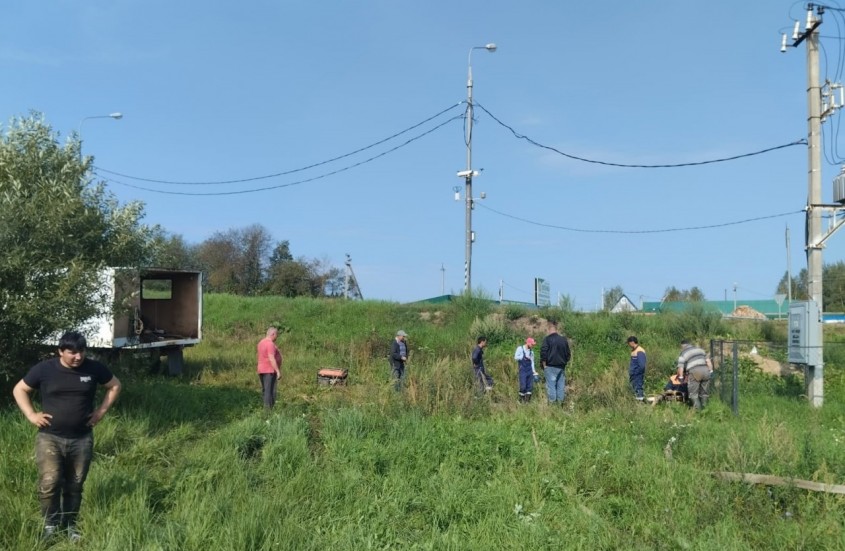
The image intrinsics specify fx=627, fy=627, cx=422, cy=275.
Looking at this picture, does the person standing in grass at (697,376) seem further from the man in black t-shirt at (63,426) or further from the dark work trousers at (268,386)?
the man in black t-shirt at (63,426)

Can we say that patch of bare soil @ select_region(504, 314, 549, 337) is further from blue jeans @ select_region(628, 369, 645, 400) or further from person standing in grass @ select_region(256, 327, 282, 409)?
person standing in grass @ select_region(256, 327, 282, 409)

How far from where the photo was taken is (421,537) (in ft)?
17.1

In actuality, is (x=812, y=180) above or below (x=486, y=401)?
above

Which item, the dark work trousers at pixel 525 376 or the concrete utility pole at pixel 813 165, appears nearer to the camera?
the concrete utility pole at pixel 813 165

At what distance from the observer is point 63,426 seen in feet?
16.9

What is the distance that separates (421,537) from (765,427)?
468cm

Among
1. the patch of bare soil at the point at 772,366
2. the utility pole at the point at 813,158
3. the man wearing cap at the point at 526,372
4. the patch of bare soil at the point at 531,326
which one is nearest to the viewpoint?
the utility pole at the point at 813,158

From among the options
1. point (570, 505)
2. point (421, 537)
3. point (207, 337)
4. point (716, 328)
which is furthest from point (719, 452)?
point (207, 337)

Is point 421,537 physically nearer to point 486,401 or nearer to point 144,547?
point 144,547

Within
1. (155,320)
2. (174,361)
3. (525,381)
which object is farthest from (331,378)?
(155,320)

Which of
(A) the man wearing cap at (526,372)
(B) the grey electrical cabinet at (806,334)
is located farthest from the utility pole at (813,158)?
(A) the man wearing cap at (526,372)

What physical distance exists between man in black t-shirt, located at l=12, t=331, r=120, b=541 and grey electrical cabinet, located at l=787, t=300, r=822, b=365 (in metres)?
11.3

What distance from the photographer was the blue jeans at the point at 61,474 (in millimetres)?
5031

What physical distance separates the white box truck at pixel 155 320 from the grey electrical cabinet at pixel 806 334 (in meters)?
11.5
